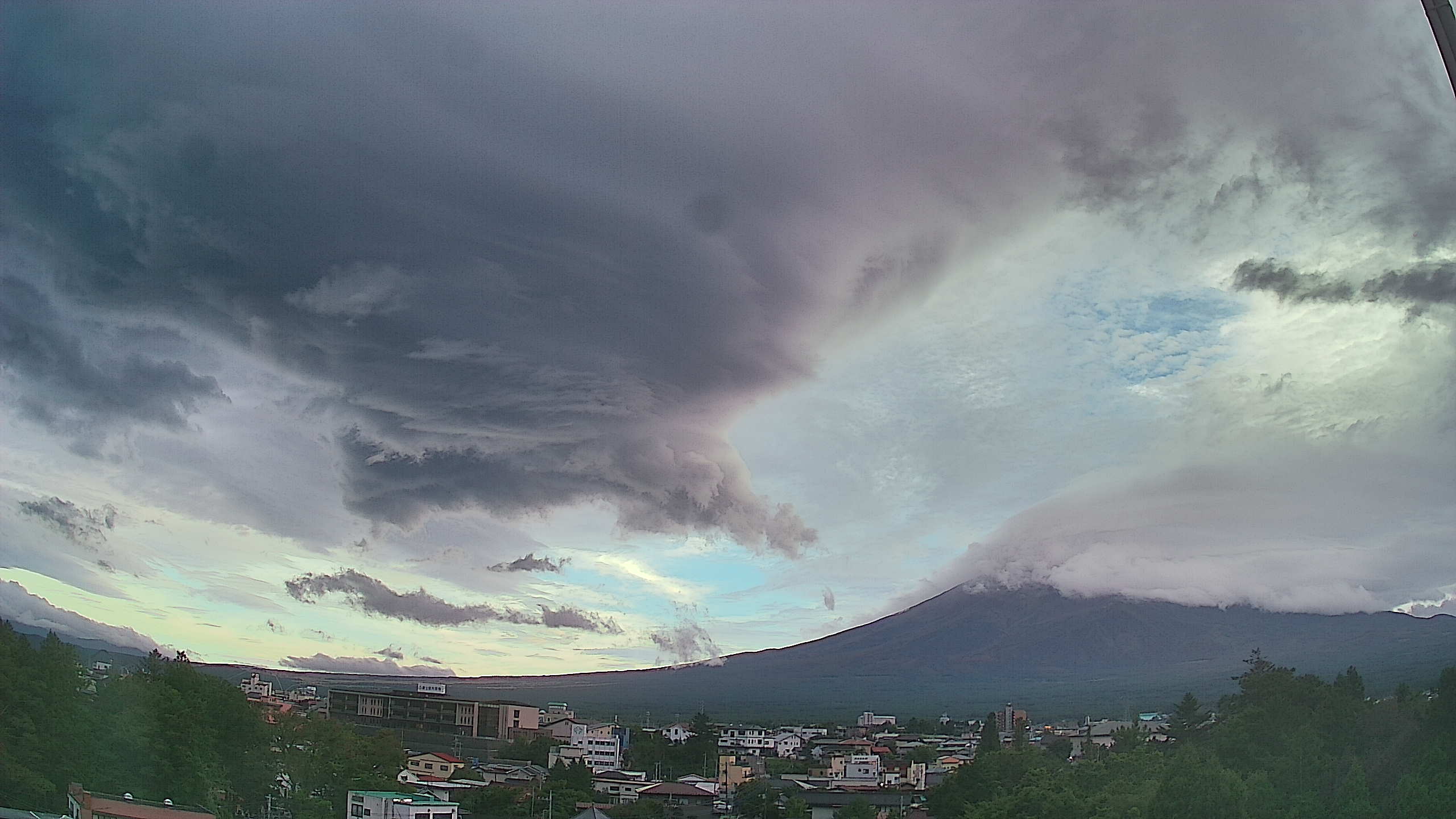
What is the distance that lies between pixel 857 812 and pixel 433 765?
4868mm

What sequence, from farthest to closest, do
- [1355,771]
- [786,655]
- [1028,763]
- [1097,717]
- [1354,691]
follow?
1. [786,655]
2. [1097,717]
3. [1028,763]
4. [1354,691]
5. [1355,771]

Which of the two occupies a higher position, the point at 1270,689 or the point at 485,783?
the point at 1270,689

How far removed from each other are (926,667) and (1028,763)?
8.09 metres

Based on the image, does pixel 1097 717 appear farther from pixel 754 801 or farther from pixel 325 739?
pixel 325 739

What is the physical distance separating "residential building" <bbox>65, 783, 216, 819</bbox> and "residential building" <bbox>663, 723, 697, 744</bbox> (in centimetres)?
589

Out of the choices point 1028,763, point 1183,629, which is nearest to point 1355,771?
point 1028,763

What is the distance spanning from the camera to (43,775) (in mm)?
9562

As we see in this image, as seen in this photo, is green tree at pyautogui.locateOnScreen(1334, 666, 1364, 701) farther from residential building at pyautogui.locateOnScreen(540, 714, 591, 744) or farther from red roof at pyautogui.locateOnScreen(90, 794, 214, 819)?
red roof at pyautogui.locateOnScreen(90, 794, 214, 819)

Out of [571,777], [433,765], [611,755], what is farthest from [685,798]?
[433,765]

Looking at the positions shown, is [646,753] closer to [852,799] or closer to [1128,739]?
[852,799]

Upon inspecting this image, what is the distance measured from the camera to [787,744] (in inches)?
567

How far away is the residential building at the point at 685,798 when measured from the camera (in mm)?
12094

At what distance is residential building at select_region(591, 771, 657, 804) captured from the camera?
12047mm

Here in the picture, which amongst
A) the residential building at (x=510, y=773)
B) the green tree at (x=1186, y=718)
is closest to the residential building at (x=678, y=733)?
the residential building at (x=510, y=773)
